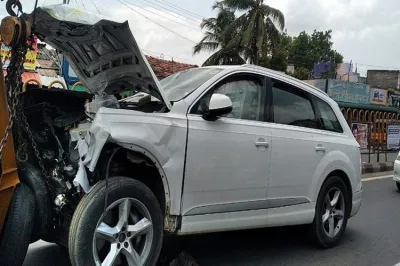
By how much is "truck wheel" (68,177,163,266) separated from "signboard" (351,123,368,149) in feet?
52.8

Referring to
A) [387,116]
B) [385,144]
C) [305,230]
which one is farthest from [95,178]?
[387,116]

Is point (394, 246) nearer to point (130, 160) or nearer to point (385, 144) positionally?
point (130, 160)

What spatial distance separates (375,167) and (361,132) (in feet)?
16.2

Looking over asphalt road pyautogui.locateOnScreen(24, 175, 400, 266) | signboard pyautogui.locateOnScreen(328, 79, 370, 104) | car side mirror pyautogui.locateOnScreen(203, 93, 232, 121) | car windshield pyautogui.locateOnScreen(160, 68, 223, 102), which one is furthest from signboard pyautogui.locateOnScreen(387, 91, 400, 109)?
car side mirror pyautogui.locateOnScreen(203, 93, 232, 121)

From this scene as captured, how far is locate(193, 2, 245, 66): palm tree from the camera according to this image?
26969mm

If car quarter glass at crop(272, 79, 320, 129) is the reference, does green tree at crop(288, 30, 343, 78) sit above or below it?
above

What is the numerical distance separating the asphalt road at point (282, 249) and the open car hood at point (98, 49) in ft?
5.84

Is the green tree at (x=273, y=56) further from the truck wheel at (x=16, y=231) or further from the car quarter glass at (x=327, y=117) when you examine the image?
the truck wheel at (x=16, y=231)

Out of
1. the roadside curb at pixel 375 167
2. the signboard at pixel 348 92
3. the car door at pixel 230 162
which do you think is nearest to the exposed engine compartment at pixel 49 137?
the car door at pixel 230 162

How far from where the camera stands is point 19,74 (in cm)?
329

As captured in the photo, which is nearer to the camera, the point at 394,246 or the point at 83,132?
the point at 83,132

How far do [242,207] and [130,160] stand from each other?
4.14 feet

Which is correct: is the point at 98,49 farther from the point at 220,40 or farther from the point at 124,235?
the point at 220,40

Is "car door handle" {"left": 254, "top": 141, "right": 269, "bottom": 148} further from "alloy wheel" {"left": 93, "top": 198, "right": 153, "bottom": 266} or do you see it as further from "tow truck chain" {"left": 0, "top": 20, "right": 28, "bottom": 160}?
"tow truck chain" {"left": 0, "top": 20, "right": 28, "bottom": 160}
